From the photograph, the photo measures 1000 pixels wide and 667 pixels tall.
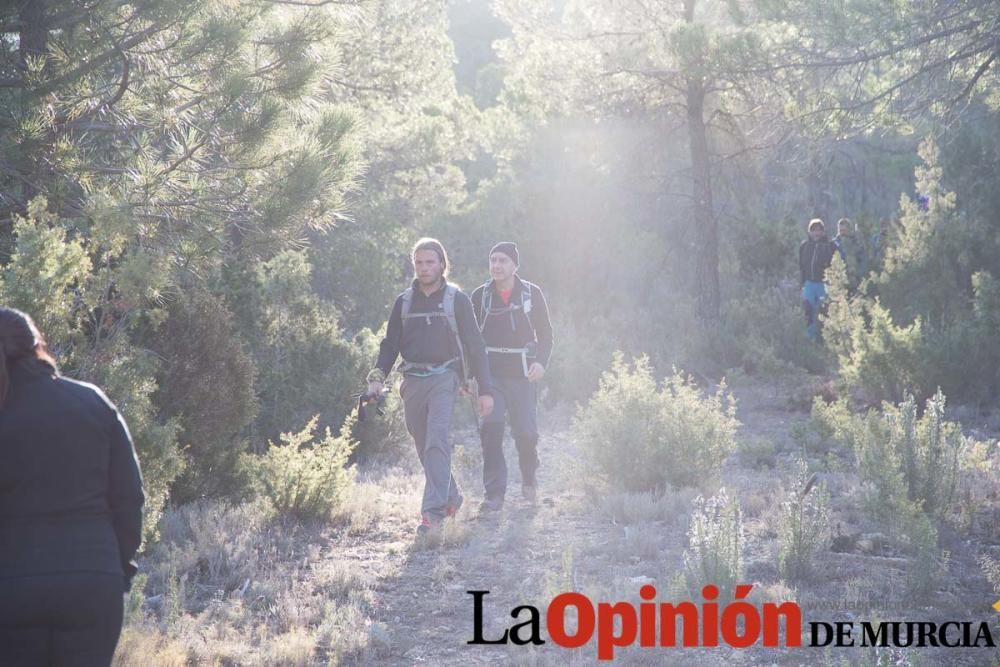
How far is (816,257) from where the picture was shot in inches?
611

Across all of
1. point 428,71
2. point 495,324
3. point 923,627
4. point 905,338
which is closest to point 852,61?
point 905,338

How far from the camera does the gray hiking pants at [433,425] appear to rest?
7.34 metres

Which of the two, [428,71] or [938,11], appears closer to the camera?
[938,11]

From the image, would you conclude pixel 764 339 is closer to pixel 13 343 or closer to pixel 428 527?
pixel 428 527

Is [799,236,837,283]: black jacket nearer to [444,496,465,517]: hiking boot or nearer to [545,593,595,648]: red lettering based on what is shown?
[444,496,465,517]: hiking boot

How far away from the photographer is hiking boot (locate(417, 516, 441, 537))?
24.0 feet

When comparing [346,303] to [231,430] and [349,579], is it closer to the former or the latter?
[231,430]

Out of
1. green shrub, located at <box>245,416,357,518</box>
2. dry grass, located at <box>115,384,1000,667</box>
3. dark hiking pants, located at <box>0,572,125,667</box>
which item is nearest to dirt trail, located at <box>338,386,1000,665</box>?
dry grass, located at <box>115,384,1000,667</box>

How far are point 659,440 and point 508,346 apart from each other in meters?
1.46

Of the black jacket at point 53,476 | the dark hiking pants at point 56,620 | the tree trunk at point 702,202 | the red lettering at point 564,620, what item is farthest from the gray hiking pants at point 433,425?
the tree trunk at point 702,202

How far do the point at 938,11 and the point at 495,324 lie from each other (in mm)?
5021

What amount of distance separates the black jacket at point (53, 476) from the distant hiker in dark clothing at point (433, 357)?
4102 millimetres

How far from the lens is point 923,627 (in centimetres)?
505

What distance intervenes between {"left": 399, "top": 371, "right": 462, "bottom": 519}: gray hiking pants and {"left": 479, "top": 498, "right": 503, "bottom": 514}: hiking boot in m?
0.78
